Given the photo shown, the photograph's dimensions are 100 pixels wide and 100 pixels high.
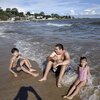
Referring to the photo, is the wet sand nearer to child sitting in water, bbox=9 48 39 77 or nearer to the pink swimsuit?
child sitting in water, bbox=9 48 39 77

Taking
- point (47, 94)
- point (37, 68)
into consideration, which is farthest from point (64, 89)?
point (37, 68)

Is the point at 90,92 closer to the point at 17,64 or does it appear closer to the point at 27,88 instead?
the point at 27,88

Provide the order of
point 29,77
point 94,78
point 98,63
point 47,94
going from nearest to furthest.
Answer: point 47,94 < point 94,78 < point 29,77 < point 98,63

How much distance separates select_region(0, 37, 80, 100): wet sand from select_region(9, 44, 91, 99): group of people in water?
0.49 ft

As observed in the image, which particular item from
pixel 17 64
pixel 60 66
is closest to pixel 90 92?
pixel 60 66

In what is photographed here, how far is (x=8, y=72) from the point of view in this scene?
7.56 meters

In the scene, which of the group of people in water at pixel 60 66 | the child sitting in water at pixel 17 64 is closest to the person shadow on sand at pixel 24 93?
the group of people in water at pixel 60 66

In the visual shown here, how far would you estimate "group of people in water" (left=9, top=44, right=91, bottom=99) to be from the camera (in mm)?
5909

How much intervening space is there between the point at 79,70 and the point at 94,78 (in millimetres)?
776

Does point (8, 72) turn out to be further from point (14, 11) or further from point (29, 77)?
point (14, 11)

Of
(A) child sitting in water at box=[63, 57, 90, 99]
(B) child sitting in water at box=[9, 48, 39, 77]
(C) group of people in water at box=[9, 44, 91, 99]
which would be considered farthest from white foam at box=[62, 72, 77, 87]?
(B) child sitting in water at box=[9, 48, 39, 77]

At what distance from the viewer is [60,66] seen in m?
6.92

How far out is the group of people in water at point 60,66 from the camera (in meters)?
5.91

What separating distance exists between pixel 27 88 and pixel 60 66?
125cm
